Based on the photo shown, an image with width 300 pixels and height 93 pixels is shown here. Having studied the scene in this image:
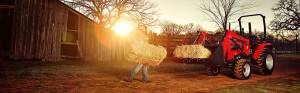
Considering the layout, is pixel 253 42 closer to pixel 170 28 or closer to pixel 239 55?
pixel 239 55

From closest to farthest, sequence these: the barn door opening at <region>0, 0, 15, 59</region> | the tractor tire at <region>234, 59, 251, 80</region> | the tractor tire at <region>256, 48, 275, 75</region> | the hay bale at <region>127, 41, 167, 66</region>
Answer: the hay bale at <region>127, 41, 167, 66</region> → the tractor tire at <region>234, 59, 251, 80</region> → the tractor tire at <region>256, 48, 275, 75</region> → the barn door opening at <region>0, 0, 15, 59</region>

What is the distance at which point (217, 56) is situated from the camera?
9570 mm

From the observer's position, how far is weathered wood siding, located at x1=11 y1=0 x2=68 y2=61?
1506 cm

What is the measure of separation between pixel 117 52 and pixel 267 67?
1314 centimetres

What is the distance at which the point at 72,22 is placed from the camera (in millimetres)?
20812

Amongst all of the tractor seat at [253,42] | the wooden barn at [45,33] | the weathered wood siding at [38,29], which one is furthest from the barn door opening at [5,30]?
the tractor seat at [253,42]

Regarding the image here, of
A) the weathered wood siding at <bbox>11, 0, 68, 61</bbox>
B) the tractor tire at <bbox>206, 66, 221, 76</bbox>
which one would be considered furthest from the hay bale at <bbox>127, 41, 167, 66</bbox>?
the weathered wood siding at <bbox>11, 0, 68, 61</bbox>

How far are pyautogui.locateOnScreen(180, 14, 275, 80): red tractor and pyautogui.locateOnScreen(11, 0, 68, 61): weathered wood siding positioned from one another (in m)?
11.1

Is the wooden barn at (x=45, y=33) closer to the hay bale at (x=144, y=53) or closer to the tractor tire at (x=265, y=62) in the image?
the hay bale at (x=144, y=53)

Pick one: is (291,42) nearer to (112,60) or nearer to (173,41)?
(173,41)

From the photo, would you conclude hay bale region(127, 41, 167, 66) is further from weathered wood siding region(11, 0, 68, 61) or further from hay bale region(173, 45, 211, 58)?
weathered wood siding region(11, 0, 68, 61)

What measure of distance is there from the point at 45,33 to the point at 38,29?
1.79 feet

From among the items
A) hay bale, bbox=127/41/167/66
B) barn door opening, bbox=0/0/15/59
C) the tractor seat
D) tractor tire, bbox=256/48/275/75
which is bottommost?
tractor tire, bbox=256/48/275/75

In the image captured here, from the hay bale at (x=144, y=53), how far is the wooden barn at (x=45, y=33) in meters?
10.2
